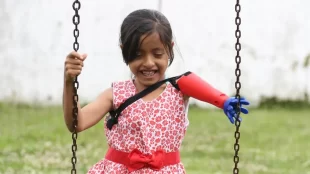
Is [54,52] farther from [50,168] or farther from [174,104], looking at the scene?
[174,104]

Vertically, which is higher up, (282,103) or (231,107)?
(282,103)

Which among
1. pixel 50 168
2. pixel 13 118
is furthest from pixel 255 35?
pixel 50 168

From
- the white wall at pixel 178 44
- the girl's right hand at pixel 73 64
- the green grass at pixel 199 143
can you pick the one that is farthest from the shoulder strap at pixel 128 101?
the white wall at pixel 178 44

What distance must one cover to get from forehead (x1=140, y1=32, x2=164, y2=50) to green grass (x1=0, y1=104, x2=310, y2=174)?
11.0 ft

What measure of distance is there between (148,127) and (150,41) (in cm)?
39

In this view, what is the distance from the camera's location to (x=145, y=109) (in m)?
3.50

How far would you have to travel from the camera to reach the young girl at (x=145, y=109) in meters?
3.43

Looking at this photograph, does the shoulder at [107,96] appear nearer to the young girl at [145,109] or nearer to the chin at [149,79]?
the young girl at [145,109]

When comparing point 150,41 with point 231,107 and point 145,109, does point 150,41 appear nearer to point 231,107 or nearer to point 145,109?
point 145,109

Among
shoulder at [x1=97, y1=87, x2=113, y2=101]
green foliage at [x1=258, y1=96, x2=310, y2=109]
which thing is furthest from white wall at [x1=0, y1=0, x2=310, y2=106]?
shoulder at [x1=97, y1=87, x2=113, y2=101]

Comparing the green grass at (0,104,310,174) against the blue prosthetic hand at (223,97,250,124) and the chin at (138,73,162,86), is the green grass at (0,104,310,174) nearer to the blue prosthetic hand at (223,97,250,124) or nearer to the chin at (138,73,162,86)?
the chin at (138,73,162,86)

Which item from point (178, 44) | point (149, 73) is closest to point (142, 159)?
point (149, 73)

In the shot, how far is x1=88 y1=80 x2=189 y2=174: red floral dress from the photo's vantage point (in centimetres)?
346

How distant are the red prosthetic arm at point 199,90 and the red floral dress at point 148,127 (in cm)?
6
